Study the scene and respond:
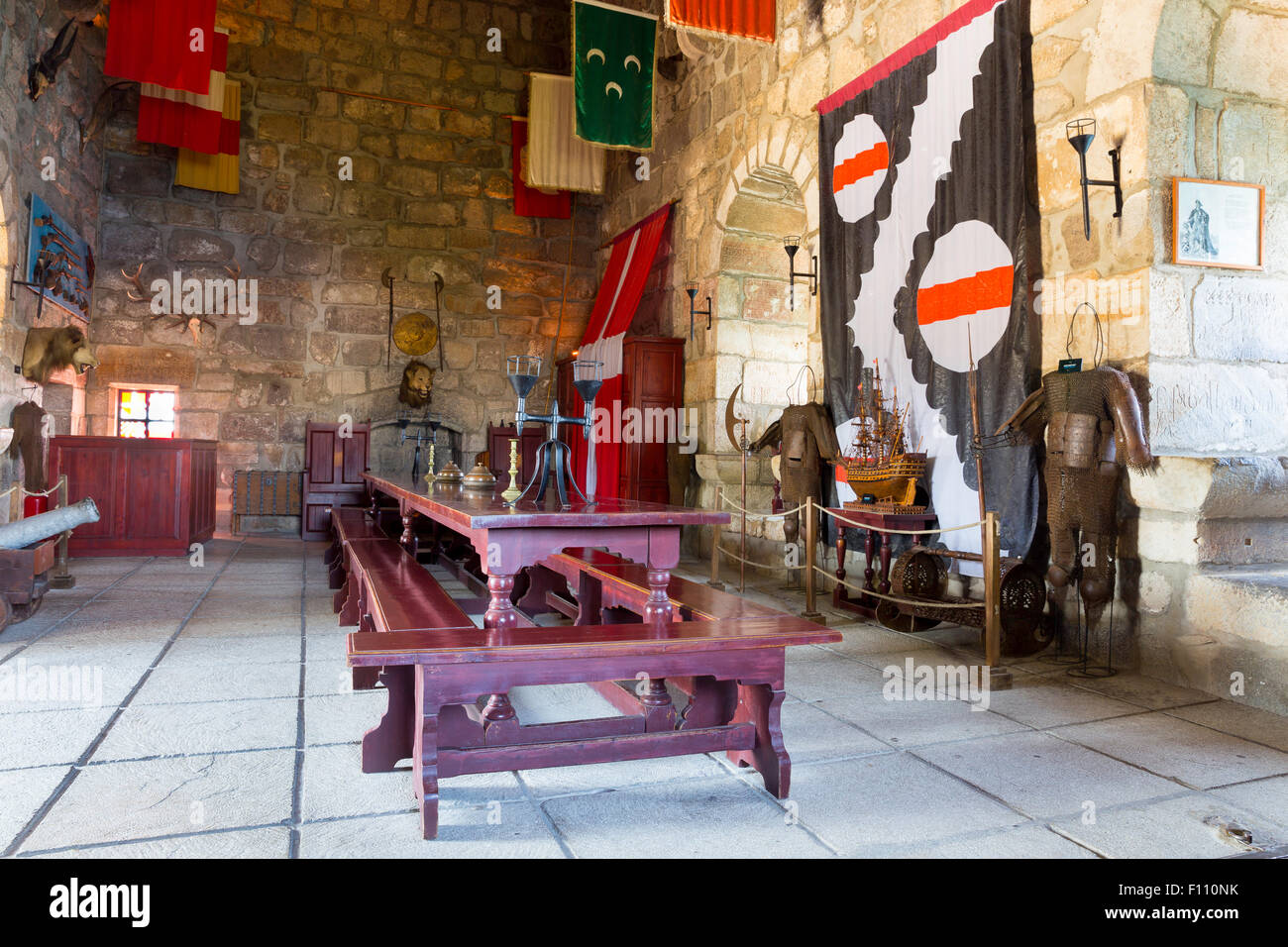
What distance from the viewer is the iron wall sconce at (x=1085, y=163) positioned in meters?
3.60

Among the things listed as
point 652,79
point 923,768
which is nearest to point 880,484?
point 923,768

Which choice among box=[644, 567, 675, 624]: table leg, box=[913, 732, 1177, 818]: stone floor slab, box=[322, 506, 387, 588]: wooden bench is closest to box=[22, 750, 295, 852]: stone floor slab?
box=[644, 567, 675, 624]: table leg

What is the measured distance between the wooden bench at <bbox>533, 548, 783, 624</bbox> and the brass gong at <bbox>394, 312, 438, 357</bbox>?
21.0 ft

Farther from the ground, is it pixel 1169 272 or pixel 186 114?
pixel 186 114

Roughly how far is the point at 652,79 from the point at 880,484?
501 centimetres

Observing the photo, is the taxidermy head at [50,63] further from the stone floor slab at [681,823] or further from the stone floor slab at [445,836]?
the stone floor slab at [681,823]

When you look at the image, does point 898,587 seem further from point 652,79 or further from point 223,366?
point 223,366

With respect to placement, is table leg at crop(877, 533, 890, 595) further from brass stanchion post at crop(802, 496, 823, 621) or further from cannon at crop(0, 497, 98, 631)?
cannon at crop(0, 497, 98, 631)

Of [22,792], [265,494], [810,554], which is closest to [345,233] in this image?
[265,494]

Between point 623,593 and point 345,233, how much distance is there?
822 centimetres

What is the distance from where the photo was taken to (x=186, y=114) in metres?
8.37

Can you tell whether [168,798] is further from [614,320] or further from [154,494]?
[614,320]

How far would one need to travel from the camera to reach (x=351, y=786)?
7.20 ft

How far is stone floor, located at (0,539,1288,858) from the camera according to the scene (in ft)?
6.18
